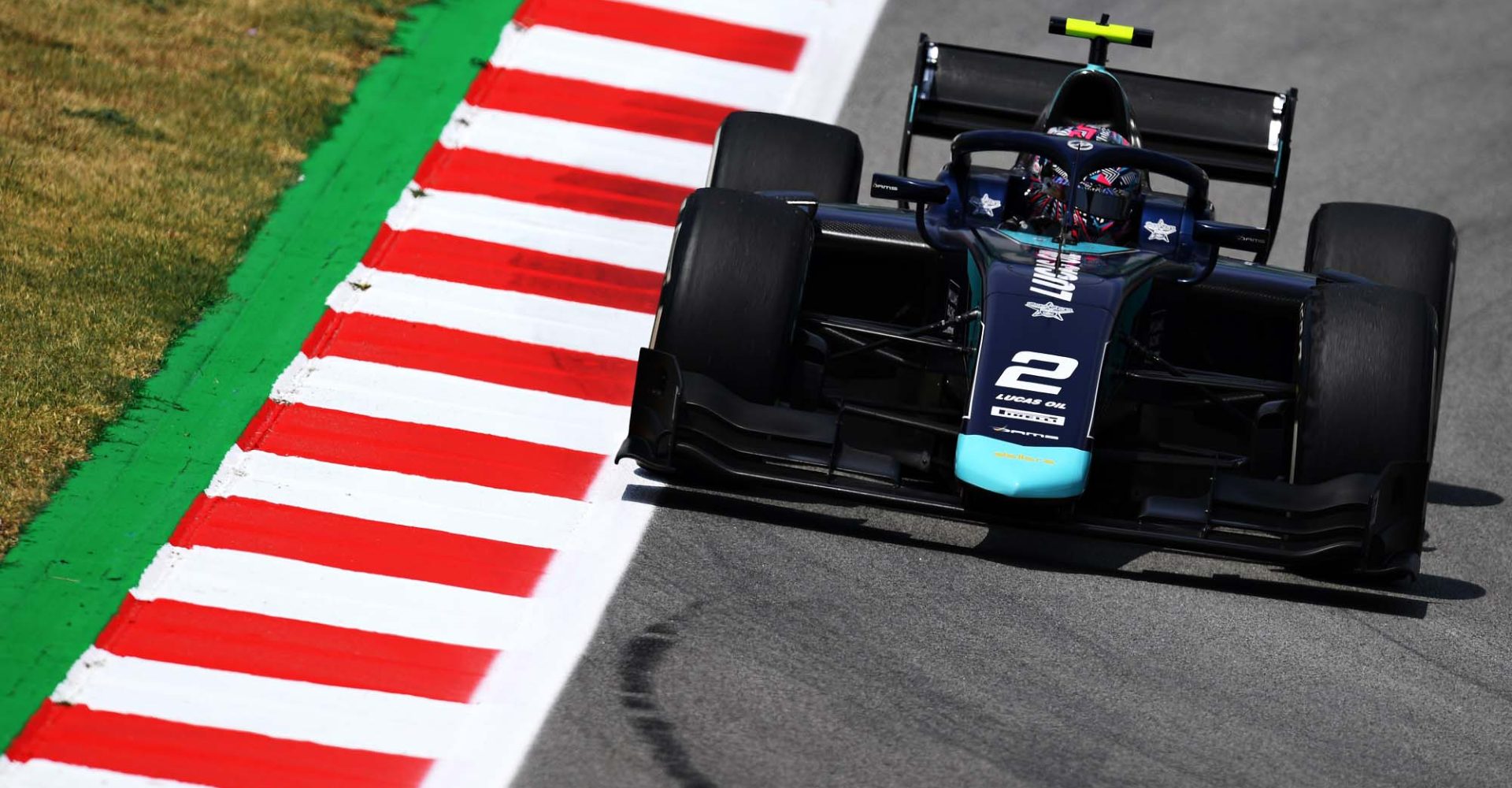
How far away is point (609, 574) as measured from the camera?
21.1 feet

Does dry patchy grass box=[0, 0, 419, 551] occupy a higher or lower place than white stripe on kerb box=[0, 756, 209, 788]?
higher

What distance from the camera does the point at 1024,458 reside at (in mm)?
6141

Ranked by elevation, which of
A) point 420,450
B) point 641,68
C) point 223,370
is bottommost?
point 420,450

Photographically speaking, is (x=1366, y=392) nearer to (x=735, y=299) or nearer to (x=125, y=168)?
(x=735, y=299)

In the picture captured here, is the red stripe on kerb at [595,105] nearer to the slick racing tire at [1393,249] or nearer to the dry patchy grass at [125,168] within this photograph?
the dry patchy grass at [125,168]

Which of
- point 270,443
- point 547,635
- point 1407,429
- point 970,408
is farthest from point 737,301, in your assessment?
point 1407,429

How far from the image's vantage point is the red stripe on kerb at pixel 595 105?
33.6 feet

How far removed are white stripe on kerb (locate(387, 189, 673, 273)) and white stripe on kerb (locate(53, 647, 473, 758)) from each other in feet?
12.1

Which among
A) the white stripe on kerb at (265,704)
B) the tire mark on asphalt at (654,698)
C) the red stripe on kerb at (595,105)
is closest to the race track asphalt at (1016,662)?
the tire mark on asphalt at (654,698)

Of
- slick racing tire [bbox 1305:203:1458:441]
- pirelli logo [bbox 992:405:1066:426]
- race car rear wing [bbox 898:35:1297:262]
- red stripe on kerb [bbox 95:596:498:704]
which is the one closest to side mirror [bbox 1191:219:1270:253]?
slick racing tire [bbox 1305:203:1458:441]

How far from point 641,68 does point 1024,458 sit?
17.6 feet

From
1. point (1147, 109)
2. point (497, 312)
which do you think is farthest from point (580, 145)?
point (1147, 109)

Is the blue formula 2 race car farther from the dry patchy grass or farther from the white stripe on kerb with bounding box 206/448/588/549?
the dry patchy grass

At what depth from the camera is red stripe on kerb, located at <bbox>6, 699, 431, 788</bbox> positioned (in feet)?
17.0
